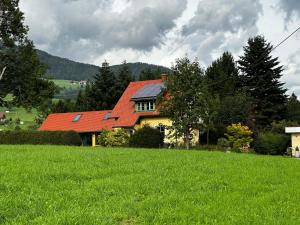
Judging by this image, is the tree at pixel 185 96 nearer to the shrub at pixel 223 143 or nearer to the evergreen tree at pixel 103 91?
the shrub at pixel 223 143

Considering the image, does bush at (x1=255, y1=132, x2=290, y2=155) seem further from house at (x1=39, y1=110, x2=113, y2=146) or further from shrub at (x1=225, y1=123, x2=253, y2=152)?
house at (x1=39, y1=110, x2=113, y2=146)

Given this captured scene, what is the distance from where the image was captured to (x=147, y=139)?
46875 millimetres

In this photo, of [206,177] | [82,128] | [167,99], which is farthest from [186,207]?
[82,128]

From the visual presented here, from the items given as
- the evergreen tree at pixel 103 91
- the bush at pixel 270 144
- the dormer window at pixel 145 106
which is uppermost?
the evergreen tree at pixel 103 91

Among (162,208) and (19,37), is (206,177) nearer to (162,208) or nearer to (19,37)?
(162,208)

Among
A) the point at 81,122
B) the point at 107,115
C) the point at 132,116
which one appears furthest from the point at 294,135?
the point at 81,122

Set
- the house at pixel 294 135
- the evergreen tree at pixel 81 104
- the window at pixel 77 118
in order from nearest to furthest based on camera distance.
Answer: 1. the house at pixel 294 135
2. the window at pixel 77 118
3. the evergreen tree at pixel 81 104

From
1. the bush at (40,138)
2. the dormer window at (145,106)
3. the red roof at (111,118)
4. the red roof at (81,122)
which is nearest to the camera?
the bush at (40,138)

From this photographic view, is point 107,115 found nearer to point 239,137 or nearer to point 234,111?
point 234,111

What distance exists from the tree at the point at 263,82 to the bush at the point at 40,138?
3278 centimetres

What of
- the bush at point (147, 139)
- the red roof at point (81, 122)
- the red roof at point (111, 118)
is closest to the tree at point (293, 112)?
the red roof at point (111, 118)

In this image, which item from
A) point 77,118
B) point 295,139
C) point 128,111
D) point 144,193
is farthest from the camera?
point 77,118

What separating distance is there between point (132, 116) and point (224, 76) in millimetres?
25117

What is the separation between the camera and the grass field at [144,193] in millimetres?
9594
